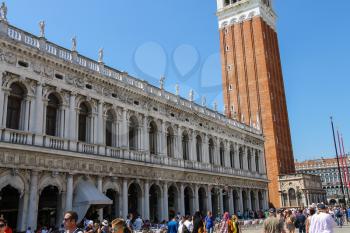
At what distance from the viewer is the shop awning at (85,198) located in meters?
20.2

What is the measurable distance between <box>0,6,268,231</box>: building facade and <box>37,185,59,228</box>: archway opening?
5 cm

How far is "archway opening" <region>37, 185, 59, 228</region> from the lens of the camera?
66.0 feet

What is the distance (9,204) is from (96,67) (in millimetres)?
9700

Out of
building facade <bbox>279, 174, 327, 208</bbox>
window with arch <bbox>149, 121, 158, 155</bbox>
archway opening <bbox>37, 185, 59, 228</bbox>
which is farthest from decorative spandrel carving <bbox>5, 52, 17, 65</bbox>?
building facade <bbox>279, 174, 327, 208</bbox>

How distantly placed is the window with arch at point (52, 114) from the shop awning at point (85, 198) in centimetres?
333

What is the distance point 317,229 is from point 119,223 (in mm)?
4876

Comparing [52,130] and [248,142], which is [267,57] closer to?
[248,142]

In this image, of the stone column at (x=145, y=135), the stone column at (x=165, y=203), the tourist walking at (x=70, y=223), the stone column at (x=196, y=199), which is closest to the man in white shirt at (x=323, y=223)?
the tourist walking at (x=70, y=223)

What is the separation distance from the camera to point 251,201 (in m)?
42.9

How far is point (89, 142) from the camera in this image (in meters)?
22.9

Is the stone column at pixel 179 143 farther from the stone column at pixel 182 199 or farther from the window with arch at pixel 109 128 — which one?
the window with arch at pixel 109 128

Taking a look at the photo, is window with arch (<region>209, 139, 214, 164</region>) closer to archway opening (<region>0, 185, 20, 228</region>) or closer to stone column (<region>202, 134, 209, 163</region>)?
stone column (<region>202, 134, 209, 163</region>)

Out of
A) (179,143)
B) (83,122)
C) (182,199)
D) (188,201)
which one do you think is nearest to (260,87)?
(179,143)

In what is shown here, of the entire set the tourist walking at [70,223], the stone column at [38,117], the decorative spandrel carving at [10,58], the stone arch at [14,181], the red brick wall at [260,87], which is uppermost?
the red brick wall at [260,87]
